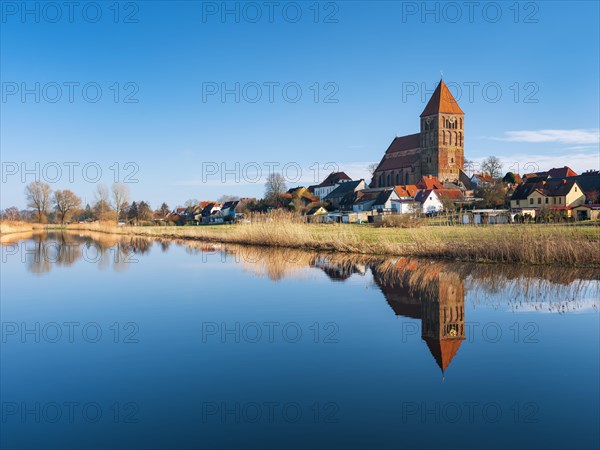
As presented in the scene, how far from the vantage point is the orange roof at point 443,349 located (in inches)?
322

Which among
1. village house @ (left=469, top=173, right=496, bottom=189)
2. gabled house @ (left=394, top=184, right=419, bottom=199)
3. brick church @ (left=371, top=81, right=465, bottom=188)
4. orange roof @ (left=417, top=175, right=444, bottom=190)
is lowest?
gabled house @ (left=394, top=184, right=419, bottom=199)

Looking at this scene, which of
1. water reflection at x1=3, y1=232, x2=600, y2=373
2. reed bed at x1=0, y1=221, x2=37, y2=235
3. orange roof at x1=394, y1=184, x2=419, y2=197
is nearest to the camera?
water reflection at x1=3, y1=232, x2=600, y2=373

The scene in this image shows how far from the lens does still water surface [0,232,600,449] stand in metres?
5.73

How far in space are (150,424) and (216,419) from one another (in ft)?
2.45

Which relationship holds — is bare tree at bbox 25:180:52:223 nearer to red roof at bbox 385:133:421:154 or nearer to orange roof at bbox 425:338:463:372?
red roof at bbox 385:133:421:154

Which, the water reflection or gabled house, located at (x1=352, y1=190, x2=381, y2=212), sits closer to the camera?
the water reflection

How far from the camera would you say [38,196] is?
106250mm

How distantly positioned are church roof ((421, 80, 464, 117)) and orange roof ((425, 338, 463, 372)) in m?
111

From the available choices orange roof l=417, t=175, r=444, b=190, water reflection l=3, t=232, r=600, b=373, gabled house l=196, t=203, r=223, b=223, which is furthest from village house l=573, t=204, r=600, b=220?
gabled house l=196, t=203, r=223, b=223

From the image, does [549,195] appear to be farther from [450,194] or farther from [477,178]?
[477,178]

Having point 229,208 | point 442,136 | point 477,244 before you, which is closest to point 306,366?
point 477,244

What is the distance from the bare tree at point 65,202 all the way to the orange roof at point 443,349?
113 m

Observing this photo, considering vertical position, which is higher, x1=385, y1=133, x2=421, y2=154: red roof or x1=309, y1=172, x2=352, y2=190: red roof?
x1=385, y1=133, x2=421, y2=154: red roof

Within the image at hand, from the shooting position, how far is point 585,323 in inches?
420
